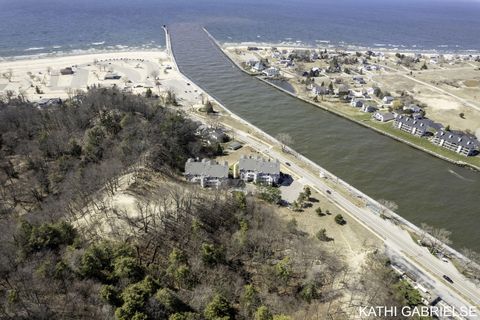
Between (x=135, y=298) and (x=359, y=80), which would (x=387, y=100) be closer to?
(x=359, y=80)

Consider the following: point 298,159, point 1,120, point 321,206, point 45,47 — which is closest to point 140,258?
point 321,206

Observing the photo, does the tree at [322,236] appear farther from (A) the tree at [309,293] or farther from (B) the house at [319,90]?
(B) the house at [319,90]

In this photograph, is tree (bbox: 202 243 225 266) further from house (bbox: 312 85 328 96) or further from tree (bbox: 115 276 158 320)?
house (bbox: 312 85 328 96)

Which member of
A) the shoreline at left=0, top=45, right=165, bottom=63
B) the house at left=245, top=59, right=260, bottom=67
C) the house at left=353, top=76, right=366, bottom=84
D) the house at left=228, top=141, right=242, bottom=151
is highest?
the shoreline at left=0, top=45, right=165, bottom=63

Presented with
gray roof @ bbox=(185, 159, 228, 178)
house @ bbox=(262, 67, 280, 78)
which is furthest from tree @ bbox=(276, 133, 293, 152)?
house @ bbox=(262, 67, 280, 78)

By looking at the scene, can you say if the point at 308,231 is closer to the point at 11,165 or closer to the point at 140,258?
the point at 140,258

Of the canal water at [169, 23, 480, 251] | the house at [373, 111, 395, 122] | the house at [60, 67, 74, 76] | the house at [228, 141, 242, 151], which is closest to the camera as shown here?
the canal water at [169, 23, 480, 251]
